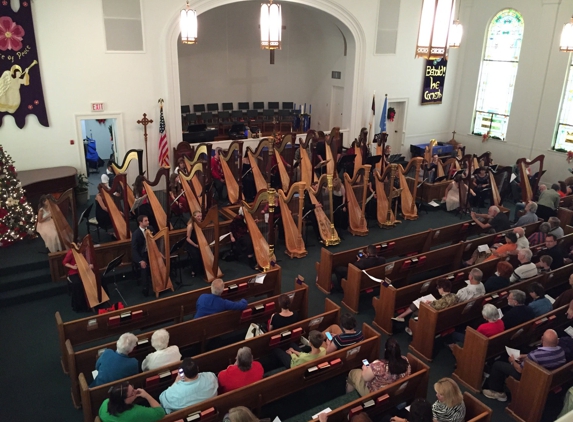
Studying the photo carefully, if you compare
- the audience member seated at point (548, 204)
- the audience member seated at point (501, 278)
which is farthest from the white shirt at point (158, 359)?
the audience member seated at point (548, 204)

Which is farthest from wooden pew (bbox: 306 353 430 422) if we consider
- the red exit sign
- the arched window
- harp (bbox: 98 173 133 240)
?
the arched window

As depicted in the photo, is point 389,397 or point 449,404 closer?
point 449,404

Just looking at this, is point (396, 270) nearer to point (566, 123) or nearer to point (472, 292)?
point (472, 292)

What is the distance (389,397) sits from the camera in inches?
186

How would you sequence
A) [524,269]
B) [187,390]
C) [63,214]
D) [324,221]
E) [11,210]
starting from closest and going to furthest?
1. [187,390]
2. [524,269]
3. [63,214]
4. [11,210]
5. [324,221]

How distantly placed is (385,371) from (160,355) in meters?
2.36

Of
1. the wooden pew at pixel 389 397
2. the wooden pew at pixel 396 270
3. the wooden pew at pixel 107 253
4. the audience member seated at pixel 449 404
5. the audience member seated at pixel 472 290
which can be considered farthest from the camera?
the wooden pew at pixel 107 253

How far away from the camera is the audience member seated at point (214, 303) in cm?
593

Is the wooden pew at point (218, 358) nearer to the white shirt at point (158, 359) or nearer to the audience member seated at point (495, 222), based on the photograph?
the white shirt at point (158, 359)

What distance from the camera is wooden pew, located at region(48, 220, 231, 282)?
7.64 metres

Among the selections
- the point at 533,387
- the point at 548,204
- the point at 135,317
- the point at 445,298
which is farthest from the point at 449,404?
the point at 548,204

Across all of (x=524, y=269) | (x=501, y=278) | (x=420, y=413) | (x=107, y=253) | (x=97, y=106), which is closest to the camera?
(x=420, y=413)

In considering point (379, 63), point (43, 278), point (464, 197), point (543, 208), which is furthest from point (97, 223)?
point (379, 63)

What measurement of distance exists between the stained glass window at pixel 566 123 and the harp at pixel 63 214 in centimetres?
1346
